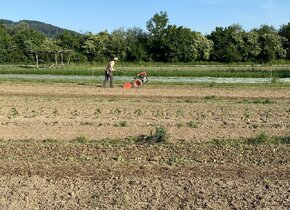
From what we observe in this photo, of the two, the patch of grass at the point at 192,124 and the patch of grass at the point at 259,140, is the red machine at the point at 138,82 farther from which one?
the patch of grass at the point at 259,140

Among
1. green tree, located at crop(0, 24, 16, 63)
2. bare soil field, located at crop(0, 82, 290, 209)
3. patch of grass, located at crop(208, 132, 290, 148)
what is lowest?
bare soil field, located at crop(0, 82, 290, 209)

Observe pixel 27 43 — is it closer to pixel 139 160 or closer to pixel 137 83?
pixel 137 83

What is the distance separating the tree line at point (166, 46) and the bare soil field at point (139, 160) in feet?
163

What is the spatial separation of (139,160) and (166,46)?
57.7m

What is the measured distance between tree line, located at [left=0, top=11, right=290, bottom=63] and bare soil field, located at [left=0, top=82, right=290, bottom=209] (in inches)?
1952

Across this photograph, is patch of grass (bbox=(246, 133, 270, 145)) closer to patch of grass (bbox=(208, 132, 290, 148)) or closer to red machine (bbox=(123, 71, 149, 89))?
patch of grass (bbox=(208, 132, 290, 148))

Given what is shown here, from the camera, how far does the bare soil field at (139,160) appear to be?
6738mm

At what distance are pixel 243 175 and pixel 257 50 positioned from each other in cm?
6099

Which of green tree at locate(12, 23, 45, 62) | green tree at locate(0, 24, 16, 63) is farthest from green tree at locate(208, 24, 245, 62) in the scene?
green tree at locate(0, 24, 16, 63)

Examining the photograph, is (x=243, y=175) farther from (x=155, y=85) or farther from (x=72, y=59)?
(x=72, y=59)

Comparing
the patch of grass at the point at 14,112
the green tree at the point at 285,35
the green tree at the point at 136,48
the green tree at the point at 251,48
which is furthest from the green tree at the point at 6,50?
the patch of grass at the point at 14,112

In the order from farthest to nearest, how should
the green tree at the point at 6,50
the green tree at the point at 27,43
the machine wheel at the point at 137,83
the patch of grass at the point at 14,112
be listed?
the green tree at the point at 6,50, the green tree at the point at 27,43, the machine wheel at the point at 137,83, the patch of grass at the point at 14,112

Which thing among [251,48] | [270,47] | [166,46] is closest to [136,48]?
[166,46]

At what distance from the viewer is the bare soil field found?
6738 millimetres
